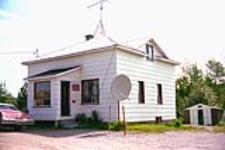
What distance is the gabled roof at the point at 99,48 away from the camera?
71.8 ft

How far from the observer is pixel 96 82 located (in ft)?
72.9

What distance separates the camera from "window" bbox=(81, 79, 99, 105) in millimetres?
22141

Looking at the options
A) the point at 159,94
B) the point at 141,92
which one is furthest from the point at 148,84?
the point at 159,94

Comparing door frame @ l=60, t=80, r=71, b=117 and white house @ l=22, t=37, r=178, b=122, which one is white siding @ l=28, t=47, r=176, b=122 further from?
door frame @ l=60, t=80, r=71, b=117

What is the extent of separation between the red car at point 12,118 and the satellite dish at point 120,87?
4214 millimetres

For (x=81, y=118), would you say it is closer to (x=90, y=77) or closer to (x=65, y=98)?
(x=65, y=98)

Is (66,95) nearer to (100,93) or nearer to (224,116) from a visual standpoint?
(100,93)

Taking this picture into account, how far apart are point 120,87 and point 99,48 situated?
3291 mm

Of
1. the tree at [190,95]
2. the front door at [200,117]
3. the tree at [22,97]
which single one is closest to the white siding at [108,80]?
the tree at [22,97]

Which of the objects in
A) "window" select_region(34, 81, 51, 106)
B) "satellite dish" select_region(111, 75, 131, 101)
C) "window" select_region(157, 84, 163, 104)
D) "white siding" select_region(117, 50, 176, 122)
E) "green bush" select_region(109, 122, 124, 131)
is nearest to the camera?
"satellite dish" select_region(111, 75, 131, 101)

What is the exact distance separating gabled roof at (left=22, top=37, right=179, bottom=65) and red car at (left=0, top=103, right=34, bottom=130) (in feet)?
18.8

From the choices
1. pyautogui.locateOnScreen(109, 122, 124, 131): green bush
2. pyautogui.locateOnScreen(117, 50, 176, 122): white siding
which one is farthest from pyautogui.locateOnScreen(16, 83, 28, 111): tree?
pyautogui.locateOnScreen(109, 122, 124, 131): green bush

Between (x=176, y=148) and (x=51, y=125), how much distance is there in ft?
34.0

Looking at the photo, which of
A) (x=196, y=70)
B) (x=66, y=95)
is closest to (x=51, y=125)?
(x=66, y=95)
